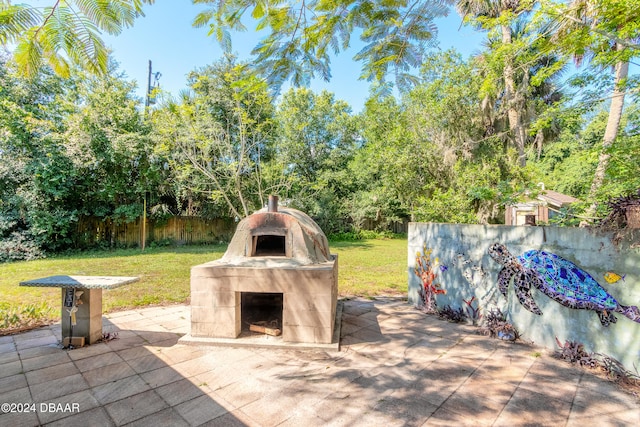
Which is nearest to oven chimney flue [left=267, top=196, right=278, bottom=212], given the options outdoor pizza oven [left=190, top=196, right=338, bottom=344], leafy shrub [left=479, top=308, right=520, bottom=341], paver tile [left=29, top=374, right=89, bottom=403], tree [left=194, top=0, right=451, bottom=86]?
outdoor pizza oven [left=190, top=196, right=338, bottom=344]

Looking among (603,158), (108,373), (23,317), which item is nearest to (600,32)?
(603,158)

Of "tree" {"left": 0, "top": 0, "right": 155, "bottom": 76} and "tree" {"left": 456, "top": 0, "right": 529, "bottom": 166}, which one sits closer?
"tree" {"left": 0, "top": 0, "right": 155, "bottom": 76}

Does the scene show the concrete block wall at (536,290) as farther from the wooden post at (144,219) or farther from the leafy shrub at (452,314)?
the wooden post at (144,219)

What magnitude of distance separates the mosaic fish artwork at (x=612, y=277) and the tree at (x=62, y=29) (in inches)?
198

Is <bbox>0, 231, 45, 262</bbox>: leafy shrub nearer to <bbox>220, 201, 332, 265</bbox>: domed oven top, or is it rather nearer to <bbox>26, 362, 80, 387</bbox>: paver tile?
<bbox>26, 362, 80, 387</bbox>: paver tile

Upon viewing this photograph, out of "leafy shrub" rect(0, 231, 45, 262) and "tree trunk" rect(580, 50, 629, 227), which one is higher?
"tree trunk" rect(580, 50, 629, 227)

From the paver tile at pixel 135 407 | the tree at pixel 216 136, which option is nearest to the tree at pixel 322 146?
the tree at pixel 216 136

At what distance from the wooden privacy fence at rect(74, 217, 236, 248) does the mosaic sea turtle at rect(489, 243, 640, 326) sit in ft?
42.8

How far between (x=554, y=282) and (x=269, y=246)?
4.23 meters

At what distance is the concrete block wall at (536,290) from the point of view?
3016 millimetres

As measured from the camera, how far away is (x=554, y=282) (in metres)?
3.54

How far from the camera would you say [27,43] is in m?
1.73

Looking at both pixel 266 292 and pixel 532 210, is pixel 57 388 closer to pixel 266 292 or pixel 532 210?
pixel 266 292

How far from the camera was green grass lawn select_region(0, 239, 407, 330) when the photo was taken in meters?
5.36
